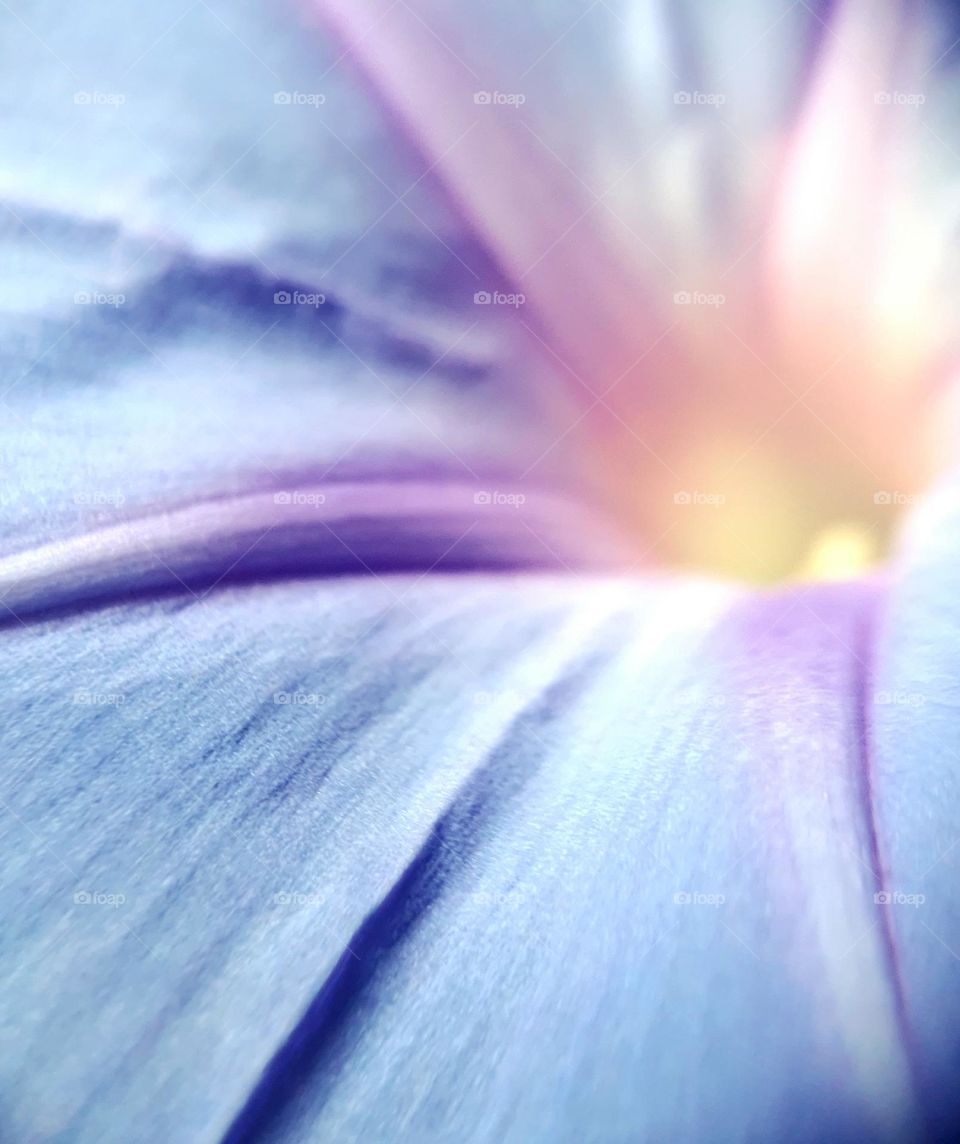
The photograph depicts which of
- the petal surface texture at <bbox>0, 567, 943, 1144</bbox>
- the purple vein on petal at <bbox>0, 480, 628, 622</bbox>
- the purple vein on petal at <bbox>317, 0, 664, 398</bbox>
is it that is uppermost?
the purple vein on petal at <bbox>317, 0, 664, 398</bbox>

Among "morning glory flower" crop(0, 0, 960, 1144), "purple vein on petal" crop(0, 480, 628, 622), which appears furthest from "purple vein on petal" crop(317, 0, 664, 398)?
"purple vein on petal" crop(0, 480, 628, 622)

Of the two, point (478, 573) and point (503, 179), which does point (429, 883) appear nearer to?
point (478, 573)

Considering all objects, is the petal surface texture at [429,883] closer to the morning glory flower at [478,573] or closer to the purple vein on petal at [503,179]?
the morning glory flower at [478,573]

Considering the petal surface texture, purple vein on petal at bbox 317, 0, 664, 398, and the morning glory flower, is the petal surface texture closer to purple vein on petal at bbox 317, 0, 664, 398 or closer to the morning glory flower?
the morning glory flower

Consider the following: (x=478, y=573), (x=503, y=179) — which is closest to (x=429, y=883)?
(x=478, y=573)

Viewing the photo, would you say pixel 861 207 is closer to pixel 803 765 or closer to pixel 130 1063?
pixel 803 765

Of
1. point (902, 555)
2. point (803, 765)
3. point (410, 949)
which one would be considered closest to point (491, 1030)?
point (410, 949)

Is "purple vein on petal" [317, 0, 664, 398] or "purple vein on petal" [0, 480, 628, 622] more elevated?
"purple vein on petal" [317, 0, 664, 398]

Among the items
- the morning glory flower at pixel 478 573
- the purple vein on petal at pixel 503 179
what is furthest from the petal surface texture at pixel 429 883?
the purple vein on petal at pixel 503 179

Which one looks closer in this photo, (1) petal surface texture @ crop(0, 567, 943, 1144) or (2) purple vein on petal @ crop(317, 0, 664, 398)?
(1) petal surface texture @ crop(0, 567, 943, 1144)
